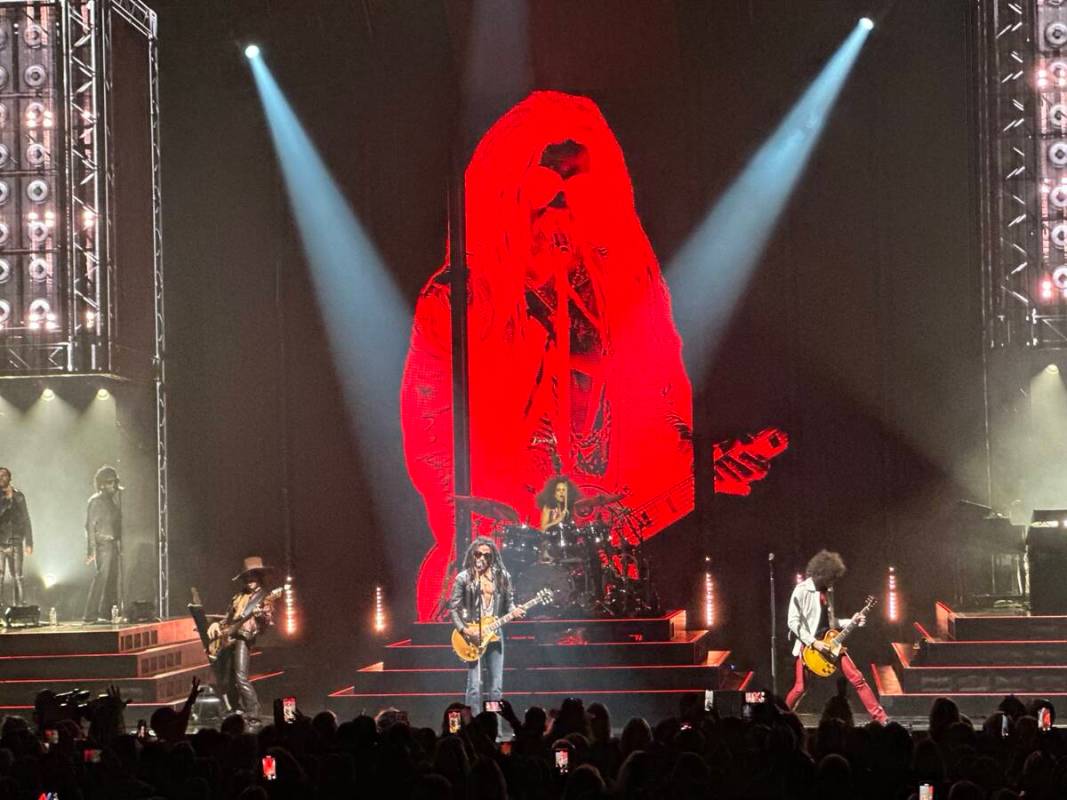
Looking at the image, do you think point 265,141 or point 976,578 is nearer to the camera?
point 976,578

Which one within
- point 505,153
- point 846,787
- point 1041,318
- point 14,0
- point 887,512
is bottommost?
point 846,787

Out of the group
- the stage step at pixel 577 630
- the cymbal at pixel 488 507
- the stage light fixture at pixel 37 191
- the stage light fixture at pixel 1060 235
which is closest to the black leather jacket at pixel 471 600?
the cymbal at pixel 488 507

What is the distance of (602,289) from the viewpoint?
1762cm

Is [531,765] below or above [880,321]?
below

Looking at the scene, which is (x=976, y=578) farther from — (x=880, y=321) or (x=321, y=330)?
(x=321, y=330)

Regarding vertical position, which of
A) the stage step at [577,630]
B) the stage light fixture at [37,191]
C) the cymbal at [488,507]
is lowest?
the stage step at [577,630]

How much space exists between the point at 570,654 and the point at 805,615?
2.69 meters

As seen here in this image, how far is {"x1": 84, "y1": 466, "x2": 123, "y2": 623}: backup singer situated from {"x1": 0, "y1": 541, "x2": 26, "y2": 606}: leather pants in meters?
0.74

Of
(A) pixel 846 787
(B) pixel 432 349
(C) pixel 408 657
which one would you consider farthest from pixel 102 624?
(A) pixel 846 787

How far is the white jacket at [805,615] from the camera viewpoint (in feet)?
41.8

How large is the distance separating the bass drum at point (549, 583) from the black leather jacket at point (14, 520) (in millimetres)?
5580

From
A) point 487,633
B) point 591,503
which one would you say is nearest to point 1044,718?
point 487,633

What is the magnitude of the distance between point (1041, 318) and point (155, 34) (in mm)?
11175

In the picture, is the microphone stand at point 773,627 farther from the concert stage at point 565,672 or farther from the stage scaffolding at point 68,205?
the stage scaffolding at point 68,205
